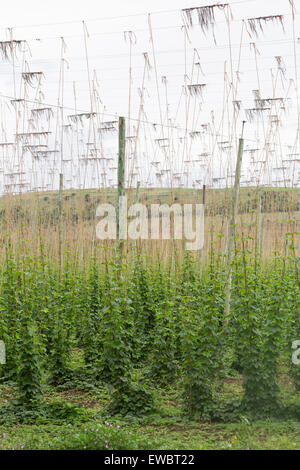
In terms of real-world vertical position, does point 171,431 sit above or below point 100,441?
below

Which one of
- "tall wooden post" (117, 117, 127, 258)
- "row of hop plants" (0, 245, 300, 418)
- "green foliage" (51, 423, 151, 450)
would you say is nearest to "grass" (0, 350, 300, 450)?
"green foliage" (51, 423, 151, 450)

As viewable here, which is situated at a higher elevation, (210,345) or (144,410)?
(210,345)

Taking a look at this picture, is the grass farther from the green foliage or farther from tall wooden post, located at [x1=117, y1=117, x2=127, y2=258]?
tall wooden post, located at [x1=117, y1=117, x2=127, y2=258]

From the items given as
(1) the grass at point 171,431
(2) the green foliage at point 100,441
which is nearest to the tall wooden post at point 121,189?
(1) the grass at point 171,431

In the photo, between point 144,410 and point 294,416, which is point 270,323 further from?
point 144,410

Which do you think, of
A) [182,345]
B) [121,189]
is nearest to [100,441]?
[182,345]

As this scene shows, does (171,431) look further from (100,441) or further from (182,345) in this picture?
(100,441)

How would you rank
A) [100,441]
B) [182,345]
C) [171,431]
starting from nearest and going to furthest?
1. [100,441]
2. [171,431]
3. [182,345]

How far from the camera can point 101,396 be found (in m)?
5.23

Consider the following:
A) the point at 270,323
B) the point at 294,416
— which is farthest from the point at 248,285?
the point at 294,416

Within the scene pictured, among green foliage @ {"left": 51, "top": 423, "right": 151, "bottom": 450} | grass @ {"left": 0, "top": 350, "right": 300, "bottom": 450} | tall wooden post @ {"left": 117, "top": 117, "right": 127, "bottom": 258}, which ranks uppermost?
tall wooden post @ {"left": 117, "top": 117, "right": 127, "bottom": 258}
